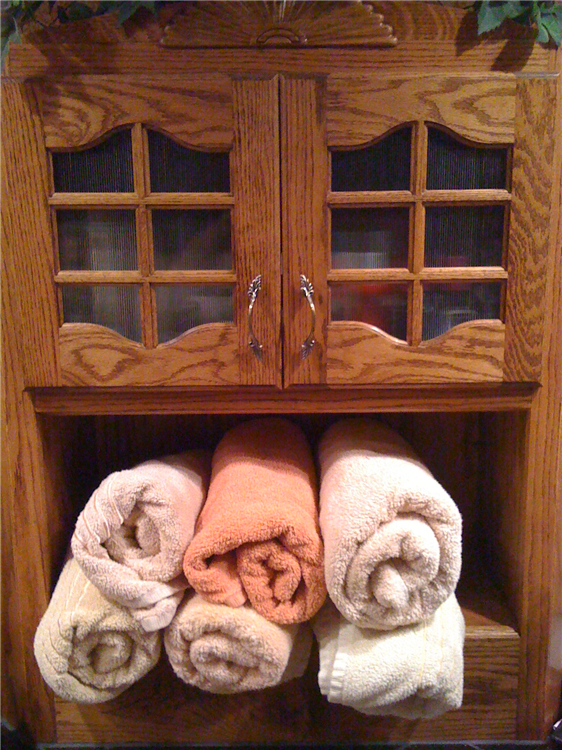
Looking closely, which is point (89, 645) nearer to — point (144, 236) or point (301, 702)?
point (301, 702)

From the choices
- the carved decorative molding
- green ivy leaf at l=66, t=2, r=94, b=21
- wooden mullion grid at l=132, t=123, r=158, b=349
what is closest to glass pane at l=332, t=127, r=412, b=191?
the carved decorative molding

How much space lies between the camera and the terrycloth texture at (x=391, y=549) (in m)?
0.60

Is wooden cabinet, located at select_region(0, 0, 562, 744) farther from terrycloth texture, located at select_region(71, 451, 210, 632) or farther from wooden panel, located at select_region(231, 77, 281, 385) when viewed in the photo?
terrycloth texture, located at select_region(71, 451, 210, 632)

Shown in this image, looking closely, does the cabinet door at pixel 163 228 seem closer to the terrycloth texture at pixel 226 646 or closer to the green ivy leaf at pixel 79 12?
the green ivy leaf at pixel 79 12

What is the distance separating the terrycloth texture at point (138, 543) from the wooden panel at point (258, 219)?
6.9 inches

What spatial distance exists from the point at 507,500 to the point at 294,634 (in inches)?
14.0

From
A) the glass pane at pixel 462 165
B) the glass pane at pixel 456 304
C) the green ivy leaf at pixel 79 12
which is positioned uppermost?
the green ivy leaf at pixel 79 12

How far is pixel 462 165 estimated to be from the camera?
0.65 meters

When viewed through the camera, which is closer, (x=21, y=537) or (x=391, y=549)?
(x=391, y=549)

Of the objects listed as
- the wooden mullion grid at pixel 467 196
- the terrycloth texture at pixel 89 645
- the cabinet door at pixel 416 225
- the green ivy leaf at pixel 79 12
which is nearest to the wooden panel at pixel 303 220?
the cabinet door at pixel 416 225

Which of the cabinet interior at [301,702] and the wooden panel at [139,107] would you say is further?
the cabinet interior at [301,702]

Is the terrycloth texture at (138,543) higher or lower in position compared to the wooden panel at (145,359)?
lower

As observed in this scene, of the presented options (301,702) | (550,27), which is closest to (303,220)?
(550,27)

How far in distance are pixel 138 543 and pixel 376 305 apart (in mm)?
396
